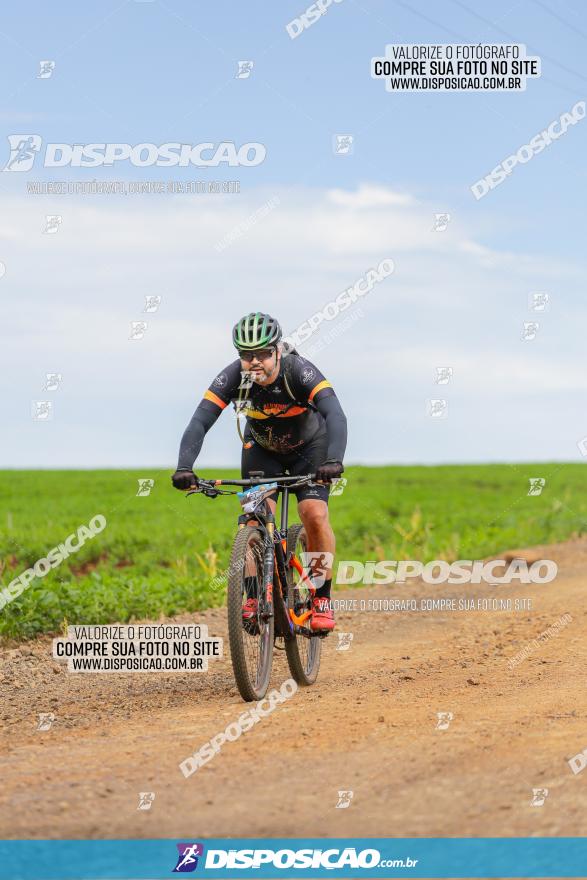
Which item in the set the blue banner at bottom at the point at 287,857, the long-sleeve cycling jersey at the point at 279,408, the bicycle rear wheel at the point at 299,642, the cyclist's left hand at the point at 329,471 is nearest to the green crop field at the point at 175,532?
the bicycle rear wheel at the point at 299,642

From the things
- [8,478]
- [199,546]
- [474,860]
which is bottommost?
[474,860]

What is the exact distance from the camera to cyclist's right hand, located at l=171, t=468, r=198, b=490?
7879 mm

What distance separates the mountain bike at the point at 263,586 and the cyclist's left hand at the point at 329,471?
0.20 m

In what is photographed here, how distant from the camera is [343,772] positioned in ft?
19.1

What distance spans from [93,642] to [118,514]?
44.8 ft

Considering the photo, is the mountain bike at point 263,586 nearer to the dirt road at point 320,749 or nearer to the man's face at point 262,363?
the dirt road at point 320,749

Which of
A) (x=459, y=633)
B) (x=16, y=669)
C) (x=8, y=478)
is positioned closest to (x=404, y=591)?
(x=459, y=633)

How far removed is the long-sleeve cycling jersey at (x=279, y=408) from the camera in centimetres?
830

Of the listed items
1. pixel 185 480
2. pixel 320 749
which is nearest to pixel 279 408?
pixel 185 480

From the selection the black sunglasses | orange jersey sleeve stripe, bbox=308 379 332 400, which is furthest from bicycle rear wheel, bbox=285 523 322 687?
the black sunglasses

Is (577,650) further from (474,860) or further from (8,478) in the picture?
(8,478)

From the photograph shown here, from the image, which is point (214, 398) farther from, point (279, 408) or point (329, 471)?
point (329, 471)

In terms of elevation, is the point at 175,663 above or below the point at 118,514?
below

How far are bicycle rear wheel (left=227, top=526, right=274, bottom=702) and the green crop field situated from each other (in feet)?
12.5
